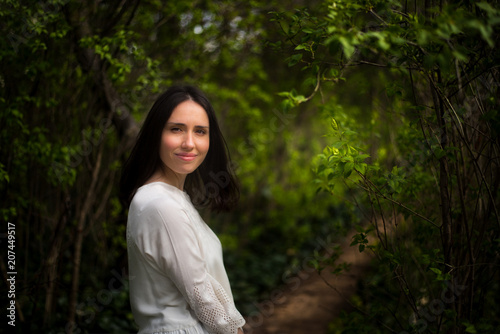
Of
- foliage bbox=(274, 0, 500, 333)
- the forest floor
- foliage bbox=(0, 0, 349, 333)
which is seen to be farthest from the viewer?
the forest floor

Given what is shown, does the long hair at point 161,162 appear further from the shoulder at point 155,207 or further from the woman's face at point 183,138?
the shoulder at point 155,207

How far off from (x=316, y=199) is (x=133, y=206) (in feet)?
20.9

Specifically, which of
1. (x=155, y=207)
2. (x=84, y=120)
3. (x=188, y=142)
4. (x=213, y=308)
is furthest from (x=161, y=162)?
(x=84, y=120)

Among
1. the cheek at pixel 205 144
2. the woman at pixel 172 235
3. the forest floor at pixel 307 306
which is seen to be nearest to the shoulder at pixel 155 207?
the woman at pixel 172 235

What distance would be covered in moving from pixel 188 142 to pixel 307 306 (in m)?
2.88

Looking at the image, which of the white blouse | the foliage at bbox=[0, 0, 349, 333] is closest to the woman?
the white blouse

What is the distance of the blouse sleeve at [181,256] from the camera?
4.95 ft

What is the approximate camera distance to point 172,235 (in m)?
1.52

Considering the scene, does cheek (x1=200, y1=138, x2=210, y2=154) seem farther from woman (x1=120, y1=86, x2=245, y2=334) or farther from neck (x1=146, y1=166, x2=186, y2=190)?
neck (x1=146, y1=166, x2=186, y2=190)

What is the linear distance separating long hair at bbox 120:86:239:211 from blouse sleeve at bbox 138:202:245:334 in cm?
33

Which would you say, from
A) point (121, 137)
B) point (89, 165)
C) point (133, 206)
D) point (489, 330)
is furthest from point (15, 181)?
point (489, 330)

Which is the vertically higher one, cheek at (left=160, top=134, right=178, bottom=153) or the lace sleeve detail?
cheek at (left=160, top=134, right=178, bottom=153)

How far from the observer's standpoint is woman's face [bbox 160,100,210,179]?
1731 mm

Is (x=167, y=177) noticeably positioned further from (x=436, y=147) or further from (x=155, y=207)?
(x=436, y=147)
